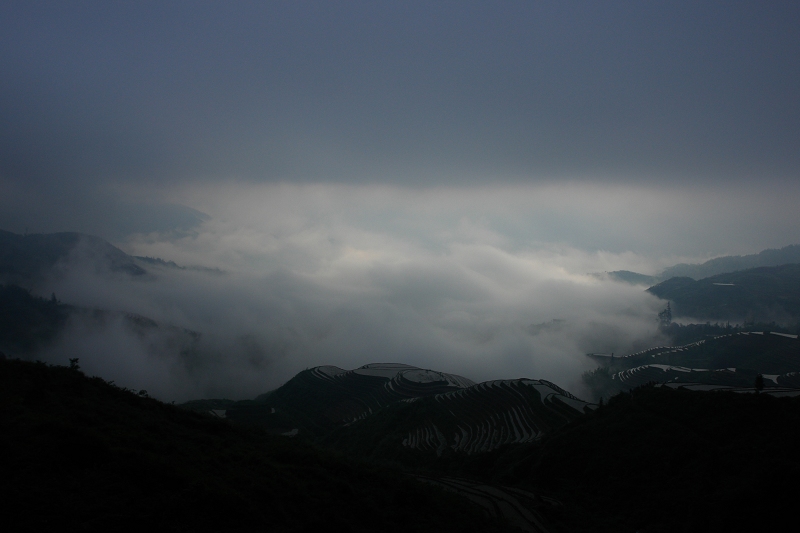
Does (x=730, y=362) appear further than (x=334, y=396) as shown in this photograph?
Yes

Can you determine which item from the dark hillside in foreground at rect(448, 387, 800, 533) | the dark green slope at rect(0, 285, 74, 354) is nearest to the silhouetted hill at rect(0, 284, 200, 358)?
the dark green slope at rect(0, 285, 74, 354)

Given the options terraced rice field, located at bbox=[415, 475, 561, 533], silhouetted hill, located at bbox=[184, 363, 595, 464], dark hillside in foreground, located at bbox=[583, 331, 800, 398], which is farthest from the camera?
dark hillside in foreground, located at bbox=[583, 331, 800, 398]

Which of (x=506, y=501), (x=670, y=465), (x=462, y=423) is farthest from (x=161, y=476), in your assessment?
(x=462, y=423)

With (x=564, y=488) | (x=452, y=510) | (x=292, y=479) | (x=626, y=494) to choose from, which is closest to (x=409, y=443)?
(x=564, y=488)

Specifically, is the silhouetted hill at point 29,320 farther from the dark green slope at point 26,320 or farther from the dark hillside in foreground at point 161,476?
the dark hillside in foreground at point 161,476

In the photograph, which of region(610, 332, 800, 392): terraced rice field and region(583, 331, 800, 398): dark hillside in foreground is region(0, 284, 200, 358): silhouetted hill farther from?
region(583, 331, 800, 398): dark hillside in foreground

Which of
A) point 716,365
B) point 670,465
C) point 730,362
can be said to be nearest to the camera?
point 670,465

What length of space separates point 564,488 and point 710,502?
45.3 feet

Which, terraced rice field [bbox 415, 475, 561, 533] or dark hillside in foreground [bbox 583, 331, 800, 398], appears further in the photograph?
dark hillside in foreground [bbox 583, 331, 800, 398]

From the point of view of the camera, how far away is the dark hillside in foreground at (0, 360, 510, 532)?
13.7 metres

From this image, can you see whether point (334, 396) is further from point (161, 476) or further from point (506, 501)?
point (161, 476)

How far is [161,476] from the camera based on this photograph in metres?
16.0

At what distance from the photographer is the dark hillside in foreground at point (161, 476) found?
13695 millimetres

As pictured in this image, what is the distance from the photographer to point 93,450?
1641cm
